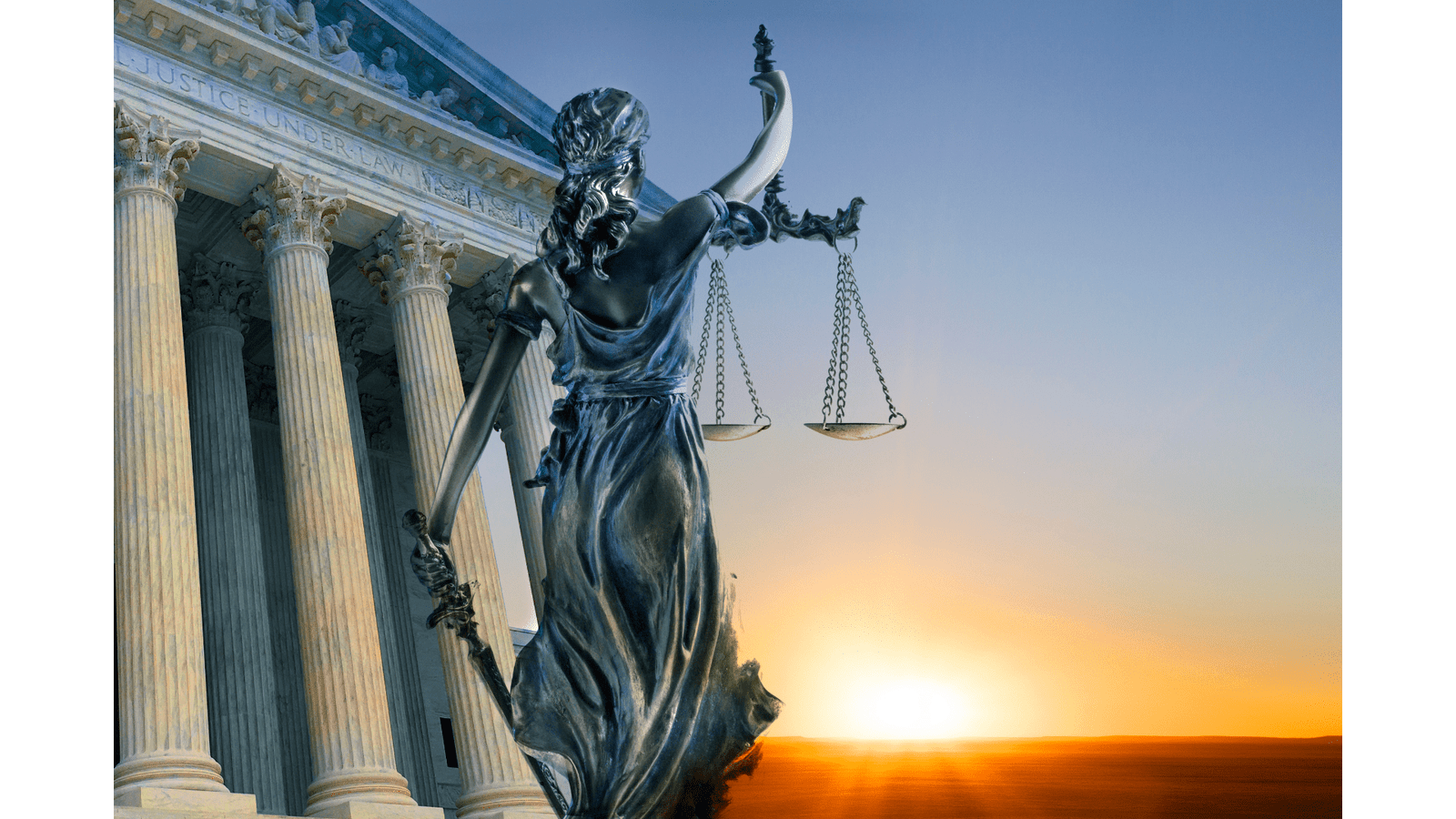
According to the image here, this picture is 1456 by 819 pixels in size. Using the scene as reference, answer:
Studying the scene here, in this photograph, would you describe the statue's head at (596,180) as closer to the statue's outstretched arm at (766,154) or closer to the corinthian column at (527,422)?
the statue's outstretched arm at (766,154)

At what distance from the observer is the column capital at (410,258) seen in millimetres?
18672

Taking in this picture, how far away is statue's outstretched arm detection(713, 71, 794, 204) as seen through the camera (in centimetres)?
330

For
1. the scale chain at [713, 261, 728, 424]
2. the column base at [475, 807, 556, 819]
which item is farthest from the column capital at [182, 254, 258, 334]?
the scale chain at [713, 261, 728, 424]

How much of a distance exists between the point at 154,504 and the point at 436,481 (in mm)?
3107

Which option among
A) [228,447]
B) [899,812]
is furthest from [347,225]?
[899,812]

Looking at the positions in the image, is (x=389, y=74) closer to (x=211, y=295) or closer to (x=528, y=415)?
(x=211, y=295)

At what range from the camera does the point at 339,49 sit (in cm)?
1855

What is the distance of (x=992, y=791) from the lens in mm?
15094

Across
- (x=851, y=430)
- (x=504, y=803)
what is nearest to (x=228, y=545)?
(x=504, y=803)

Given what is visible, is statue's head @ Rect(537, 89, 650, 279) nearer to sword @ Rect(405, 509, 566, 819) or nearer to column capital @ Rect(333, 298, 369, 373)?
sword @ Rect(405, 509, 566, 819)

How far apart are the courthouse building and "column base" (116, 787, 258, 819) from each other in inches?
1.1

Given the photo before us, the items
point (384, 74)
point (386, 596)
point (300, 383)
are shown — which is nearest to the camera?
point (300, 383)

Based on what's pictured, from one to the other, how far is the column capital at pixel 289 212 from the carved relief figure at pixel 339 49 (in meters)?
2.04

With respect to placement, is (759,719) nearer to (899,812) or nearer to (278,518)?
(899,812)
